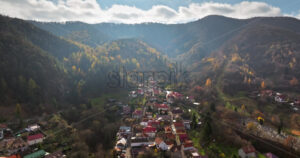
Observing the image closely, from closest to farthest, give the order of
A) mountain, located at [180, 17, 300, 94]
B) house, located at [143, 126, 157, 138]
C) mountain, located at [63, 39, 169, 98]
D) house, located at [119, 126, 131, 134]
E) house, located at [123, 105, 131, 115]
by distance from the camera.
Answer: house, located at [143, 126, 157, 138]
house, located at [119, 126, 131, 134]
house, located at [123, 105, 131, 115]
mountain, located at [63, 39, 169, 98]
mountain, located at [180, 17, 300, 94]

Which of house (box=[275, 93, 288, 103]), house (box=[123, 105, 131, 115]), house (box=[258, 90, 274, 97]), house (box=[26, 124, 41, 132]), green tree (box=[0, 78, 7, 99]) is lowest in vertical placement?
house (box=[26, 124, 41, 132])

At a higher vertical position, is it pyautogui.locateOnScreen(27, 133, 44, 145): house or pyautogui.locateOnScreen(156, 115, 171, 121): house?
pyautogui.locateOnScreen(156, 115, 171, 121): house

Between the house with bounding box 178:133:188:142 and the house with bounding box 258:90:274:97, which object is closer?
the house with bounding box 178:133:188:142

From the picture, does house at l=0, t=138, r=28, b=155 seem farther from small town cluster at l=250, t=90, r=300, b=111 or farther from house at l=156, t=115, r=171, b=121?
small town cluster at l=250, t=90, r=300, b=111

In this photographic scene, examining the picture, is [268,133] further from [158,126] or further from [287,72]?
[287,72]

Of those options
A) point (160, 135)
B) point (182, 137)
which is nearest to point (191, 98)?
point (182, 137)

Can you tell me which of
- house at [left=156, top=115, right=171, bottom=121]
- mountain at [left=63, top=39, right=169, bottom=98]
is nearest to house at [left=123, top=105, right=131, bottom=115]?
house at [left=156, top=115, right=171, bottom=121]

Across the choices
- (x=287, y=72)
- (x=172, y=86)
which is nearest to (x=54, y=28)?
(x=172, y=86)

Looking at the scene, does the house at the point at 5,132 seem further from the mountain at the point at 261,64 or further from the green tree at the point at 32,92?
the mountain at the point at 261,64
